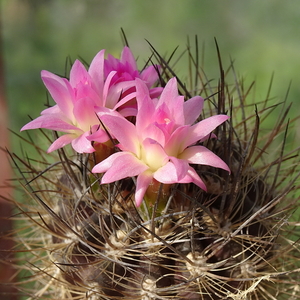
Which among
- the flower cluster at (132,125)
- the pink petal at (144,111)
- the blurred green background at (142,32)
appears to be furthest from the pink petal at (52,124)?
the blurred green background at (142,32)

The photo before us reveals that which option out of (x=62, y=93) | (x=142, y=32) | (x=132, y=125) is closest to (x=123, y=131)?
(x=132, y=125)

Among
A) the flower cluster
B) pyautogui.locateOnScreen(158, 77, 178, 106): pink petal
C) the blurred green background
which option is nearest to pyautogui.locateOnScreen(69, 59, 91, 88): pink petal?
the flower cluster

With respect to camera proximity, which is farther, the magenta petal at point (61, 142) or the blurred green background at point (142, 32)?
the blurred green background at point (142, 32)

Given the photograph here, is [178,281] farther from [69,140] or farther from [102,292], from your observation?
[69,140]

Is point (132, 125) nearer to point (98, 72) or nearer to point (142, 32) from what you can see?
point (98, 72)

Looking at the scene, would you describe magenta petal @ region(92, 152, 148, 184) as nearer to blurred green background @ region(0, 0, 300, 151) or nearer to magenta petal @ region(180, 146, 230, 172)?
magenta petal @ region(180, 146, 230, 172)

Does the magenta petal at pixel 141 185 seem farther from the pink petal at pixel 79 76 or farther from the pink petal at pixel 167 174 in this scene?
the pink petal at pixel 79 76
